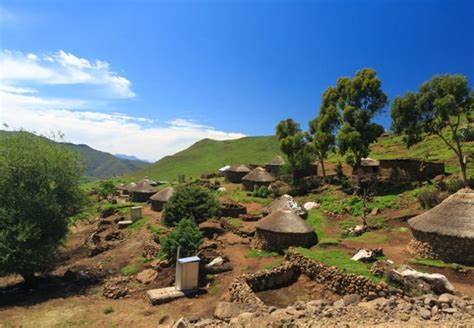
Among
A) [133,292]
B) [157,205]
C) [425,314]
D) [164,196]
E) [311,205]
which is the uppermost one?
[164,196]

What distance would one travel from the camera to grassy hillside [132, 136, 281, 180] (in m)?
75.5

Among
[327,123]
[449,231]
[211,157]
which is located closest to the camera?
[449,231]

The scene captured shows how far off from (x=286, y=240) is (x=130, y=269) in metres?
8.94

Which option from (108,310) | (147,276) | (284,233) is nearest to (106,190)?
(147,276)

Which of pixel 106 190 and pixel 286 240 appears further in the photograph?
pixel 106 190

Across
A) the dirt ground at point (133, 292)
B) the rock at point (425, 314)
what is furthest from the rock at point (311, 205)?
the rock at point (425, 314)

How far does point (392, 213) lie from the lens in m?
23.1

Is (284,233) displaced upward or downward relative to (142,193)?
downward

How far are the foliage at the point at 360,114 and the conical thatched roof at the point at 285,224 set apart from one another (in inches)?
533

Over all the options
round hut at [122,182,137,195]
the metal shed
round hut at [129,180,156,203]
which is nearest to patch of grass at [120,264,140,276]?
the metal shed

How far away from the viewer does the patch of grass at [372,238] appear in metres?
18.5

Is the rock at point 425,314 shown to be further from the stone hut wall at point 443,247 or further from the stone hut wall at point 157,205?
the stone hut wall at point 157,205

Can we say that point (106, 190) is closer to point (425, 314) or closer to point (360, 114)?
point (360, 114)

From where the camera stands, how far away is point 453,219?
14766 millimetres
